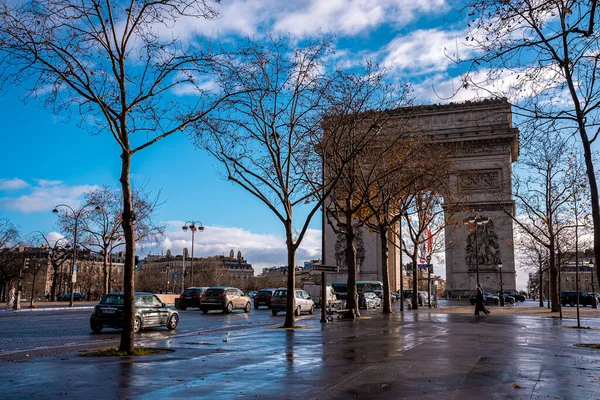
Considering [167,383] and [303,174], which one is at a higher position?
[303,174]

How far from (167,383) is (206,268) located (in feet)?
420

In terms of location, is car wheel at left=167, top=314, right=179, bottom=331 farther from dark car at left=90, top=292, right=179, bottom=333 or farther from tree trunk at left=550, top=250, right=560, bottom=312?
tree trunk at left=550, top=250, right=560, bottom=312

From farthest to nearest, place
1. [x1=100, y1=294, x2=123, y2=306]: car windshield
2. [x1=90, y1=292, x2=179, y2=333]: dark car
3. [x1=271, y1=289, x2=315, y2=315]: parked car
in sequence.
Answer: [x1=271, y1=289, x2=315, y2=315]: parked car
[x1=100, y1=294, x2=123, y2=306]: car windshield
[x1=90, y1=292, x2=179, y2=333]: dark car

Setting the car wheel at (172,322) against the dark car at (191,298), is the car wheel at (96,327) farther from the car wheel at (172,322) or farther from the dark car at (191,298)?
the dark car at (191,298)

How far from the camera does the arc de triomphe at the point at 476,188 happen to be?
2197 inches

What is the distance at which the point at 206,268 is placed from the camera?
134m

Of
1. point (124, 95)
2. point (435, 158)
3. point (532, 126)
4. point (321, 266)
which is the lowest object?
A: point (321, 266)

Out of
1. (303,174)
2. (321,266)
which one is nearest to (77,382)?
(321,266)

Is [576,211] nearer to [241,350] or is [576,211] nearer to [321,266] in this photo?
[321,266]

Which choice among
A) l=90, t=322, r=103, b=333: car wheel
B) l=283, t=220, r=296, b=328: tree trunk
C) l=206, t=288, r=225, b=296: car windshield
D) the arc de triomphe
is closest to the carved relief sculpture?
the arc de triomphe

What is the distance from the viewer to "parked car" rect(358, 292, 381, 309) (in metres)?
45.8

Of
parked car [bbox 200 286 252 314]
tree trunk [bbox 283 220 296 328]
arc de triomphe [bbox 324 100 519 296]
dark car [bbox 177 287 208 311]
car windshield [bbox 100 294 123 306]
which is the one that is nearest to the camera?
car windshield [bbox 100 294 123 306]

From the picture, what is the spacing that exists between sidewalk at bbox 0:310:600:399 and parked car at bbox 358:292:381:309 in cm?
3074

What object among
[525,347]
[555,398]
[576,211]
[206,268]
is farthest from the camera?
[206,268]
